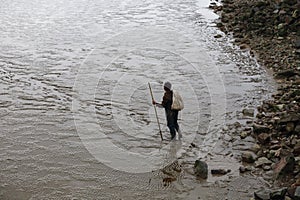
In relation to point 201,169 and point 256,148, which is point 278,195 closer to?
point 201,169

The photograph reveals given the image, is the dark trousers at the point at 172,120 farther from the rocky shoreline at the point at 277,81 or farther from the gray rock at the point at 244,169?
the gray rock at the point at 244,169

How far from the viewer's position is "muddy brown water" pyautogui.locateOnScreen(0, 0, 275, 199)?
1031 centimetres

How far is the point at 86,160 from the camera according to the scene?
11.5 metres

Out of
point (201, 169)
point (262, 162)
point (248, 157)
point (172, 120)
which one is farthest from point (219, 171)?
point (172, 120)

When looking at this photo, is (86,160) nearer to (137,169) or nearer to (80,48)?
(137,169)

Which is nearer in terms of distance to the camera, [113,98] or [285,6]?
[113,98]

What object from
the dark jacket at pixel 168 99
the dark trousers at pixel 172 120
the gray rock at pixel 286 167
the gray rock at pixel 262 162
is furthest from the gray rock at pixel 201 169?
the dark jacket at pixel 168 99

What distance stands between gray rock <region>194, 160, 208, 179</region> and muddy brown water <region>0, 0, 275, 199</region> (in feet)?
0.69

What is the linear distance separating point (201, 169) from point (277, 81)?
787 centimetres

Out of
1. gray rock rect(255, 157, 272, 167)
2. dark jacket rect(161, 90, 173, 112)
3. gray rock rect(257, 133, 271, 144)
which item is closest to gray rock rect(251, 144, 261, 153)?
gray rock rect(257, 133, 271, 144)

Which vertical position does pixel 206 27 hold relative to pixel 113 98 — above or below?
above

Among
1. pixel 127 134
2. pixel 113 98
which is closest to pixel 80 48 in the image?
Result: pixel 113 98

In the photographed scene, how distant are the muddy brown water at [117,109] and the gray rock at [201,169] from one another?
0.69 feet

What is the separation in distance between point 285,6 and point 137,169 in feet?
57.5
